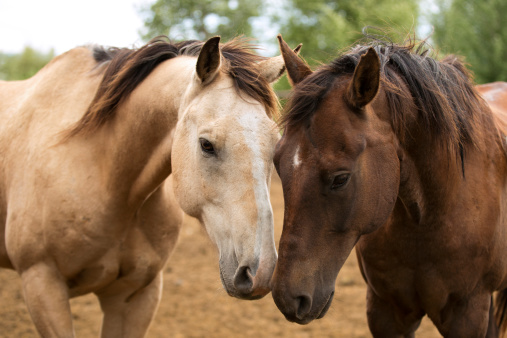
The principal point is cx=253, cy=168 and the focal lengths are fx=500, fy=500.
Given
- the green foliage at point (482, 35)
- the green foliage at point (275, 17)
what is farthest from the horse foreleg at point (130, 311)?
the green foliage at point (275, 17)

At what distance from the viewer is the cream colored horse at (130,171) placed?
240 cm

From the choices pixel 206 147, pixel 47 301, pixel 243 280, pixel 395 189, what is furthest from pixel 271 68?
pixel 47 301

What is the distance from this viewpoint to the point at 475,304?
2.58 meters

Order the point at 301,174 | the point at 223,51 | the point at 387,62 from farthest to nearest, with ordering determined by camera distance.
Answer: the point at 223,51 < the point at 387,62 < the point at 301,174

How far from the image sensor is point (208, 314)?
5.43 metres

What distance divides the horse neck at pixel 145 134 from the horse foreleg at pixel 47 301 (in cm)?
61

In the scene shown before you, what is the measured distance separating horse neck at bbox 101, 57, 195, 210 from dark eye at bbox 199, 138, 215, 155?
0.38m

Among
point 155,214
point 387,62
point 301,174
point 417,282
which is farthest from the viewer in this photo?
point 155,214

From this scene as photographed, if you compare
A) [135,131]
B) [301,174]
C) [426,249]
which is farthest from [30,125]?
[426,249]

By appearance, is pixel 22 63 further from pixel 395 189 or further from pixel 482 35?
pixel 395 189

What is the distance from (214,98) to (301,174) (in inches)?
27.8

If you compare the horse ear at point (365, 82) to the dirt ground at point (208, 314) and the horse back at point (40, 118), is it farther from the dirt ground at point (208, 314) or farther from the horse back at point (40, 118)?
the dirt ground at point (208, 314)

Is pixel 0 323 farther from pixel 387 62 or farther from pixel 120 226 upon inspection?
pixel 387 62

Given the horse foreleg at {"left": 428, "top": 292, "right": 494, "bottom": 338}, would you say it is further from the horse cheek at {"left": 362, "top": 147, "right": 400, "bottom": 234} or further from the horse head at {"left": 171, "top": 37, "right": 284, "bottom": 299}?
the horse head at {"left": 171, "top": 37, "right": 284, "bottom": 299}
